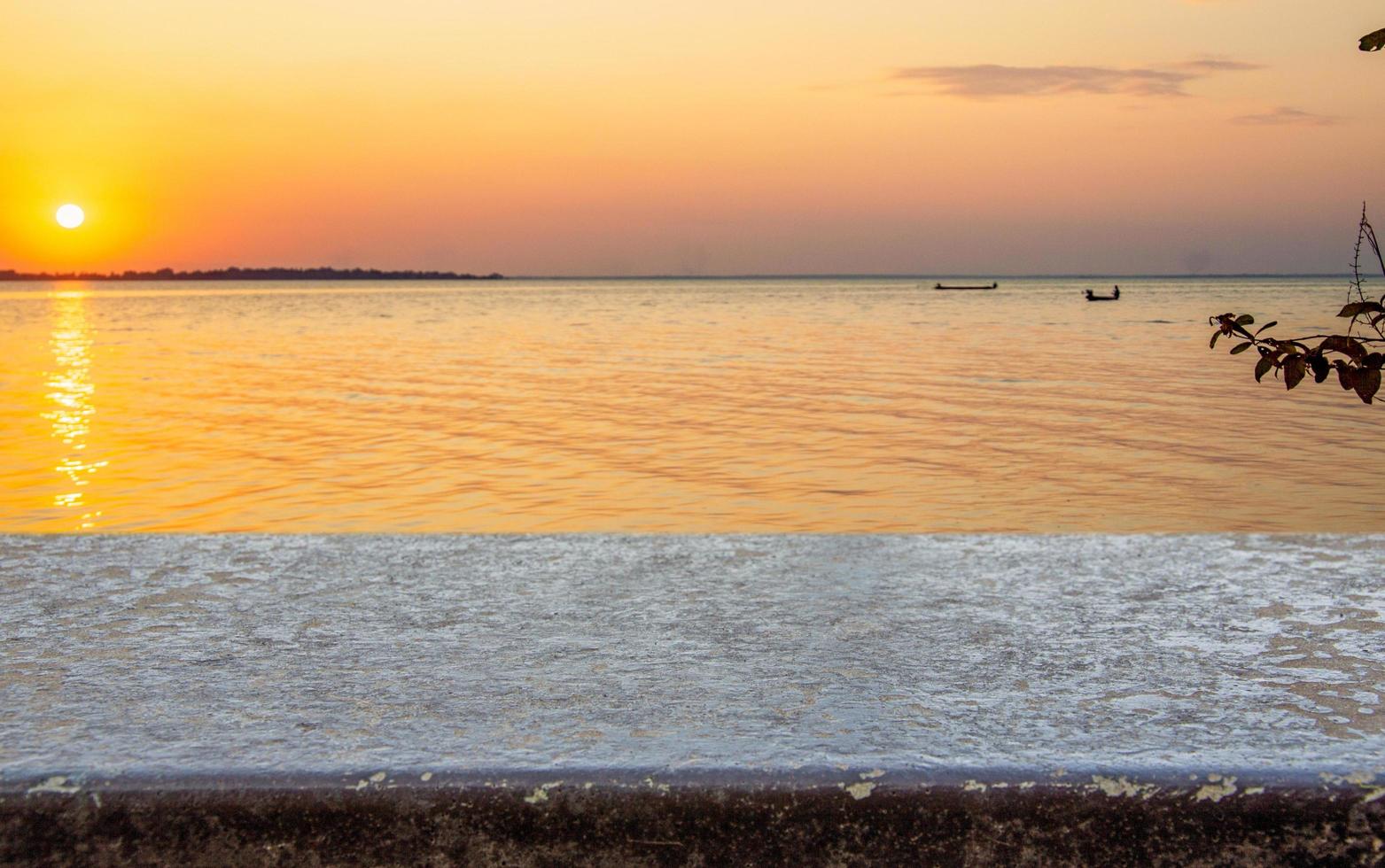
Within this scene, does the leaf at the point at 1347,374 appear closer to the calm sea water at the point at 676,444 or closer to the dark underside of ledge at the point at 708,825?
the dark underside of ledge at the point at 708,825

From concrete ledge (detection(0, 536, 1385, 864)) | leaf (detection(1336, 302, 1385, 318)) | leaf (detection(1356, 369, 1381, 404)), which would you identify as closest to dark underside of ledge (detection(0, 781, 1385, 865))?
concrete ledge (detection(0, 536, 1385, 864))

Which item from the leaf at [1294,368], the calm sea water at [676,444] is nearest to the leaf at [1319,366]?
the leaf at [1294,368]

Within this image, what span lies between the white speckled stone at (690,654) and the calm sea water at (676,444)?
363 centimetres

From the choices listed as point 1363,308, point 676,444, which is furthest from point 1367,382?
point 676,444

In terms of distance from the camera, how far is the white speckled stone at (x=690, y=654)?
6.10ft

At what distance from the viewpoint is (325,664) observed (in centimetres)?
235

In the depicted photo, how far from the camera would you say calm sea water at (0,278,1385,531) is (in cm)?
744

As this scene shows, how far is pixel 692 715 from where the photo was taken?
6.62 ft

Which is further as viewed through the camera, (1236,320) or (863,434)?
(863,434)

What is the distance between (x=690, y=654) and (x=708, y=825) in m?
0.67

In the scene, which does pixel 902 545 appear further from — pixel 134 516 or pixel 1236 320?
pixel 134 516

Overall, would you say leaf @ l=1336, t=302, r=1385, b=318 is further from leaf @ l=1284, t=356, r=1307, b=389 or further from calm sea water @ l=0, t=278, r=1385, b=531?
calm sea water @ l=0, t=278, r=1385, b=531

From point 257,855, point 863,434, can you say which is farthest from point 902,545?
point 863,434

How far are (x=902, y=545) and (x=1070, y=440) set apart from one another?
764 centimetres
